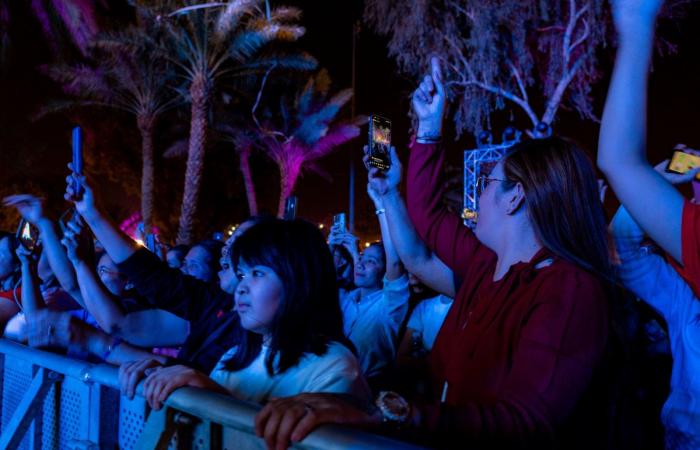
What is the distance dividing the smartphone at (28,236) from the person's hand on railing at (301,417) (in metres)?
A: 3.12

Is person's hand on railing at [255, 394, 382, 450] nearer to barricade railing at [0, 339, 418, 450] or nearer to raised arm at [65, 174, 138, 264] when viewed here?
barricade railing at [0, 339, 418, 450]

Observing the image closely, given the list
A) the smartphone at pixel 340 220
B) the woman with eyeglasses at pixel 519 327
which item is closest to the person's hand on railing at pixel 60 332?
the woman with eyeglasses at pixel 519 327

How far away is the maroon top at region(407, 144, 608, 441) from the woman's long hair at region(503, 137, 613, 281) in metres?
0.07

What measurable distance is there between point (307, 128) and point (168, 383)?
2422cm

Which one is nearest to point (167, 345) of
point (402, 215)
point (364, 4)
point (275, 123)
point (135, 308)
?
point (135, 308)

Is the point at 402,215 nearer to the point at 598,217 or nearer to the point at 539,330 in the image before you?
the point at 598,217

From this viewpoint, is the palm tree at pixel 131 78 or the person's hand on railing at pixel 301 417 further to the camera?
the palm tree at pixel 131 78

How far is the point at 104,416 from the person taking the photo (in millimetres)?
2229

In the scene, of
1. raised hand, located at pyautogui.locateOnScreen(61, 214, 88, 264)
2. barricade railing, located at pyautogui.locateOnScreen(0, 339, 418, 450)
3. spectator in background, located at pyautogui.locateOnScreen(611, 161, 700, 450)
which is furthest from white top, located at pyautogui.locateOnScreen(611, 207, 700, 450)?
raised hand, located at pyautogui.locateOnScreen(61, 214, 88, 264)

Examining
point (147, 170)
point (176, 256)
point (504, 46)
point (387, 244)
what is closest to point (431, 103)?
point (387, 244)

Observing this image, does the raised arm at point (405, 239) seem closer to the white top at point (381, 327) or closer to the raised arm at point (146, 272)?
the raised arm at point (146, 272)

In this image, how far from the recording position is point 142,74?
20.6m

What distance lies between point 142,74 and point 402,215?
1972 centimetres

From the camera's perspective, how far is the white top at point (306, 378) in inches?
77.3
